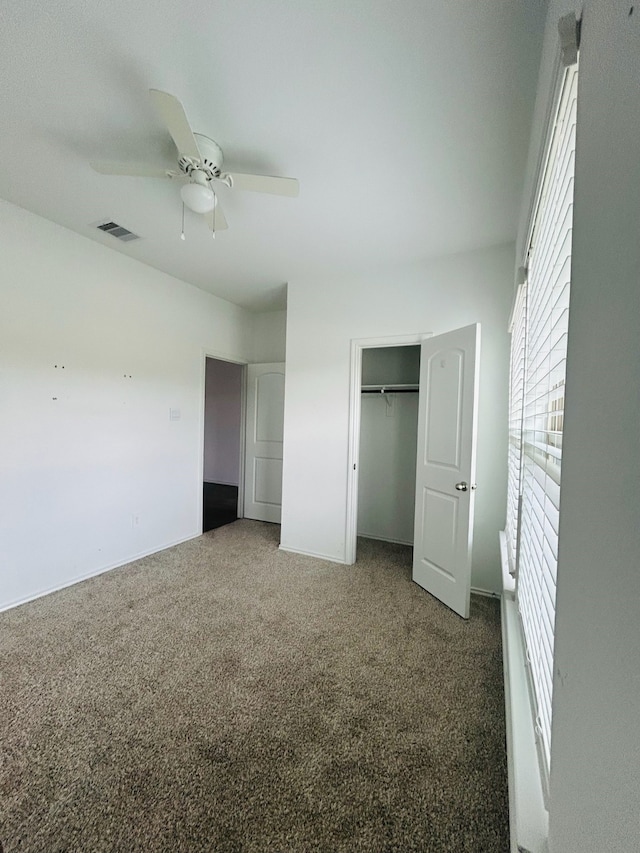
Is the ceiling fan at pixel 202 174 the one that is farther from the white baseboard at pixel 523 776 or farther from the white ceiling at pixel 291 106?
the white baseboard at pixel 523 776

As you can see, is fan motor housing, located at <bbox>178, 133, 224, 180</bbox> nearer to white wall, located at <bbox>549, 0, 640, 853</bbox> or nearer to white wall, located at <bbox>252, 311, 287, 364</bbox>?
white wall, located at <bbox>549, 0, 640, 853</bbox>

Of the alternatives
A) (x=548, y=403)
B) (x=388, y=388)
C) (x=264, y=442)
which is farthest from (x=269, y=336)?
(x=548, y=403)

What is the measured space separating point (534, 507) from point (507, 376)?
181 centimetres

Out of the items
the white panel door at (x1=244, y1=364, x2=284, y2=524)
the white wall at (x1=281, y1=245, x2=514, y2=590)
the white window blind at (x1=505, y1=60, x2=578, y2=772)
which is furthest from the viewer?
the white panel door at (x1=244, y1=364, x2=284, y2=524)

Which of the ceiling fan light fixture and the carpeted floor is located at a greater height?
the ceiling fan light fixture

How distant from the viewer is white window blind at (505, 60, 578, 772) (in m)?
0.81

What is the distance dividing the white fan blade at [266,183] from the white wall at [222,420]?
491 cm

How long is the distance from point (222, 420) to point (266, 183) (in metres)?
5.30

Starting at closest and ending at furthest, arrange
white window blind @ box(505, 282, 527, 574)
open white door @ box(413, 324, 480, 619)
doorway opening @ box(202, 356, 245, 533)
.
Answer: white window blind @ box(505, 282, 527, 574)
open white door @ box(413, 324, 480, 619)
doorway opening @ box(202, 356, 245, 533)

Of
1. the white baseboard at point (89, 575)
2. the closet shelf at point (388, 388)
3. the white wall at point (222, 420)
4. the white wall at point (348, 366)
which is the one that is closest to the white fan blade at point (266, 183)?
the white wall at point (348, 366)

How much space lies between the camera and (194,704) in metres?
1.63

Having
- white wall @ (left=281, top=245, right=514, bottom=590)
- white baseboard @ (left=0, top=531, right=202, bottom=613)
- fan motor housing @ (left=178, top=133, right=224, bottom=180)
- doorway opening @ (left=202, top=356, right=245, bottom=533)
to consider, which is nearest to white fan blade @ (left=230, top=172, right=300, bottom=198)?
fan motor housing @ (left=178, top=133, right=224, bottom=180)

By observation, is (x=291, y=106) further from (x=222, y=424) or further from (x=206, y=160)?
(x=222, y=424)

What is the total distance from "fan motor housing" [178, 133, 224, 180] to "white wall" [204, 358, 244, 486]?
4.85 meters
